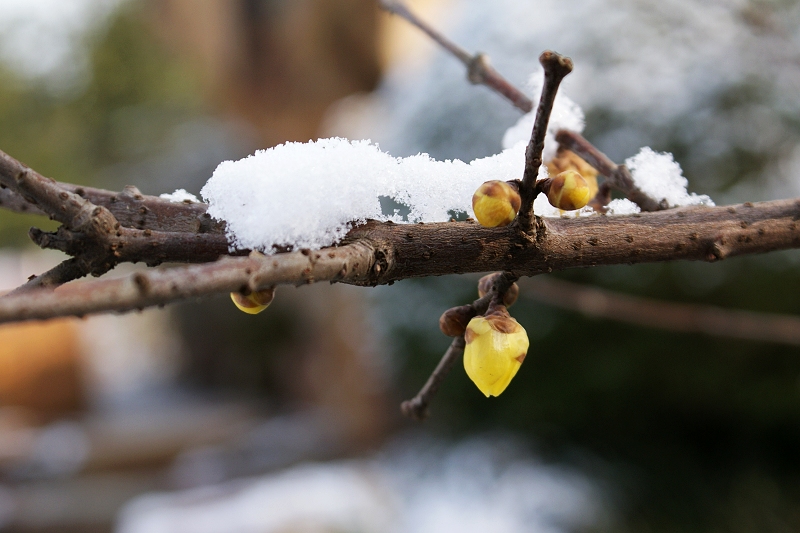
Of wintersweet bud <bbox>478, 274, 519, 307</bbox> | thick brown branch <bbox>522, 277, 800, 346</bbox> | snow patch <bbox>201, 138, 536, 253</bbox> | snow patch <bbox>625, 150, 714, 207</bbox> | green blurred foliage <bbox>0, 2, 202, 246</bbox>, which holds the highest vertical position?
green blurred foliage <bbox>0, 2, 202, 246</bbox>

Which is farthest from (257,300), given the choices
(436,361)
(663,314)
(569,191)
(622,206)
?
(436,361)

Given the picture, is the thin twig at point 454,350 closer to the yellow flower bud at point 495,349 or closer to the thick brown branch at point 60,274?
the yellow flower bud at point 495,349

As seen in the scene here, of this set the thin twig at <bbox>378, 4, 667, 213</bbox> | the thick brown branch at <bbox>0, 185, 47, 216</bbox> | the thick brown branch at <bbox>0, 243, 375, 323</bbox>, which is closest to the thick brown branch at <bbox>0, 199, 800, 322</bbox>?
the thick brown branch at <bbox>0, 243, 375, 323</bbox>

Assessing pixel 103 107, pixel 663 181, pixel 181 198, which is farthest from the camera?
pixel 103 107

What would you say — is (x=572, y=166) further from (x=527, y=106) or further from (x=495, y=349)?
(x=495, y=349)

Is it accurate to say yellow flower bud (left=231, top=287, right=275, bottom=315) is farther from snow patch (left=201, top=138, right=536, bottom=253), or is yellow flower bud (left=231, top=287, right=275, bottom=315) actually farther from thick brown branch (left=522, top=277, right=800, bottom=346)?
thick brown branch (left=522, top=277, right=800, bottom=346)

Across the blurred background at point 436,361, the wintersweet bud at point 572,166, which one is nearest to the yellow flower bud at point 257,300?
the wintersweet bud at point 572,166
